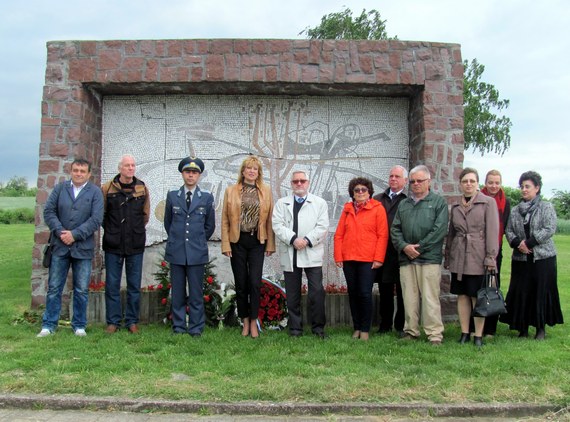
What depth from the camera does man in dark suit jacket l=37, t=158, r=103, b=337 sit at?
18.4 ft

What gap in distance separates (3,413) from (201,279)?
2421 mm

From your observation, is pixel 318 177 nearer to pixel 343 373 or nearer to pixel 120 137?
pixel 120 137

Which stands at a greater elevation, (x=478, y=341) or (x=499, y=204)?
(x=499, y=204)

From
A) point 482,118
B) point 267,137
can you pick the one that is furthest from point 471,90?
point 267,137

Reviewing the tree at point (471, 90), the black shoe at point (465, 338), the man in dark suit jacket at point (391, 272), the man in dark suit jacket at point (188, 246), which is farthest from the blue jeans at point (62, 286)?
the tree at point (471, 90)

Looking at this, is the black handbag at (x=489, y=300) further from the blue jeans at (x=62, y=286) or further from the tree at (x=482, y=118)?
the tree at (x=482, y=118)

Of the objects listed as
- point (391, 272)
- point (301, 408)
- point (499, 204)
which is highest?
point (499, 204)

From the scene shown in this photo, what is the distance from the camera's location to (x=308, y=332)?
592cm

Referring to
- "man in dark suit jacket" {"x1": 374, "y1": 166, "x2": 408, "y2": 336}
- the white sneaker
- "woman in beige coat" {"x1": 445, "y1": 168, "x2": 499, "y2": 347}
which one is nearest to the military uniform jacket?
the white sneaker

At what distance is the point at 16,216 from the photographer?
32156 mm

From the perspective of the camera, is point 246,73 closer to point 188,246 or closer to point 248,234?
point 248,234

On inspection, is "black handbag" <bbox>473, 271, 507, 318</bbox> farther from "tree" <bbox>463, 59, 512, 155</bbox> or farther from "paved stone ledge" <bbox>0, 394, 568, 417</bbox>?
"tree" <bbox>463, 59, 512, 155</bbox>

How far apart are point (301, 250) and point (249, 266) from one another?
575 millimetres

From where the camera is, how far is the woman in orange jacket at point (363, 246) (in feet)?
Answer: 18.3
